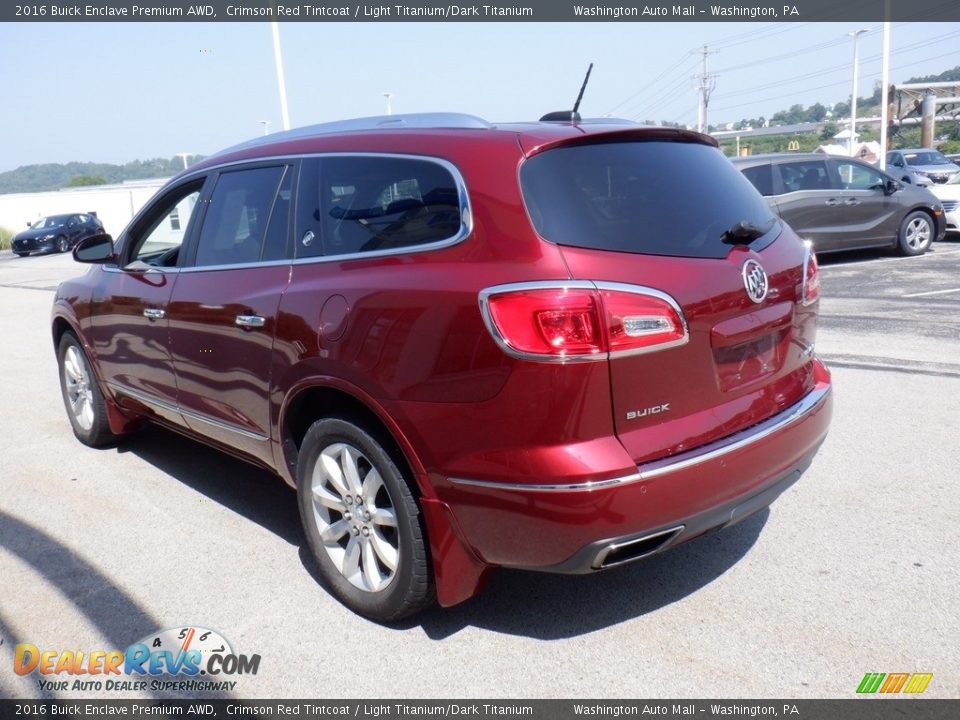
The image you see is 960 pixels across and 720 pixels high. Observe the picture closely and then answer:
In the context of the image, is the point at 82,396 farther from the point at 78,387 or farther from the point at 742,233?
the point at 742,233

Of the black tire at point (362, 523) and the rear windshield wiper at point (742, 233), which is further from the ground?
the rear windshield wiper at point (742, 233)

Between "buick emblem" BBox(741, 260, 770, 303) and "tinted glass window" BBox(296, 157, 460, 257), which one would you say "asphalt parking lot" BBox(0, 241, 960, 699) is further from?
"tinted glass window" BBox(296, 157, 460, 257)

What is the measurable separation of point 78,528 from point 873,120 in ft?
246

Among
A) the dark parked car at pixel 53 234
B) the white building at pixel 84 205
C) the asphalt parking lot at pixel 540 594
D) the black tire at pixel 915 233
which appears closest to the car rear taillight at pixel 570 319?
the asphalt parking lot at pixel 540 594

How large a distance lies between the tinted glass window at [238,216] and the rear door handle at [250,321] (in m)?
0.28

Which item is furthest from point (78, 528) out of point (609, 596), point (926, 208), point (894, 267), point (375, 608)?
point (926, 208)

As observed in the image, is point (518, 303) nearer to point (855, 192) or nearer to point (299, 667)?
point (299, 667)

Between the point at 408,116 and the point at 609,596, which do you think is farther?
the point at 408,116

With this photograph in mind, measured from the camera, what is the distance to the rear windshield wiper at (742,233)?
3.23m

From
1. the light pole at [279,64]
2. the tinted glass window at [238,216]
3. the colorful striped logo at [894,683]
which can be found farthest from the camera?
the light pole at [279,64]

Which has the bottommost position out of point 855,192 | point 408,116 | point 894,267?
point 894,267

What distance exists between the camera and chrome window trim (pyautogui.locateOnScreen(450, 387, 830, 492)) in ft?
8.90

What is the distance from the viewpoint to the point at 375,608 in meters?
3.39

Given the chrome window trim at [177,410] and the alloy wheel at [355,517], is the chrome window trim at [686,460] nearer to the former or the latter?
the alloy wheel at [355,517]
